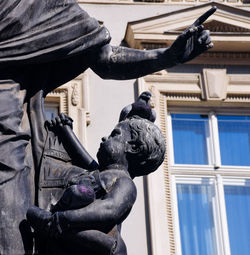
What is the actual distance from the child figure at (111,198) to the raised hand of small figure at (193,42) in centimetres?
29

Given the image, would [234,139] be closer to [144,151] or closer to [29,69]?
[29,69]

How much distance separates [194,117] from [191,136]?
198mm

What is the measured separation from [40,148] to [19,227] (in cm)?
39

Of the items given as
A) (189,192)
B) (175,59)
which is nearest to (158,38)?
(189,192)

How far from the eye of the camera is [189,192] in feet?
42.5

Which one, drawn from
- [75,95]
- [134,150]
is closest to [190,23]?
[75,95]

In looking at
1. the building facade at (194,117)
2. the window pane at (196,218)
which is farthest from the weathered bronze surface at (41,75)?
the window pane at (196,218)

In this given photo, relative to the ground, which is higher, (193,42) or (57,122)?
(193,42)

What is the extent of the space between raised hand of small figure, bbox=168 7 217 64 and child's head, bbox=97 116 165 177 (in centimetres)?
33

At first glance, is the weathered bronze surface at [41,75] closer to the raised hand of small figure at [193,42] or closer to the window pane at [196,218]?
the raised hand of small figure at [193,42]

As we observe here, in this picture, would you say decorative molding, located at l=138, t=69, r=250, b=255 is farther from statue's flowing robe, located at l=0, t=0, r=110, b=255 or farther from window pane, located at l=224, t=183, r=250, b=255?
statue's flowing robe, located at l=0, t=0, r=110, b=255

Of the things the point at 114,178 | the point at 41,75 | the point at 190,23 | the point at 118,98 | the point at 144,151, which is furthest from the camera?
the point at 190,23

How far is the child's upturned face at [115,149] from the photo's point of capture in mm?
4480

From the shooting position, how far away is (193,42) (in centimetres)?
469
